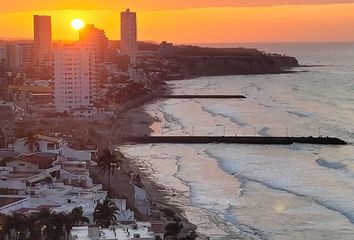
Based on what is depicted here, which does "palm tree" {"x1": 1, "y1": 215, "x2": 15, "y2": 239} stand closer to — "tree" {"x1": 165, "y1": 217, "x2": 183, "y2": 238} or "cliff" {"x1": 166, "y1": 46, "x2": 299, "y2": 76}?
"tree" {"x1": 165, "y1": 217, "x2": 183, "y2": 238}

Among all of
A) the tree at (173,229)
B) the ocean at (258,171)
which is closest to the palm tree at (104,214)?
the tree at (173,229)

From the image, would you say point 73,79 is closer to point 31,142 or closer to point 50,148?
→ point 31,142

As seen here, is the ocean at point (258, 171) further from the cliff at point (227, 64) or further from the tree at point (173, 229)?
the cliff at point (227, 64)

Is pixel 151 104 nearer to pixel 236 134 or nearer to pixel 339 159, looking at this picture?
pixel 236 134

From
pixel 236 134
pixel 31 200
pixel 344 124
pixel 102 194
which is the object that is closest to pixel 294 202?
pixel 102 194

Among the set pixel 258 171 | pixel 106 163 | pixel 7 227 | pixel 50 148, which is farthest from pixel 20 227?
pixel 258 171

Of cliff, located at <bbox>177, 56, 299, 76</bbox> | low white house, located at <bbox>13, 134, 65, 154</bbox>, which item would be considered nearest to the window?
low white house, located at <bbox>13, 134, 65, 154</bbox>
